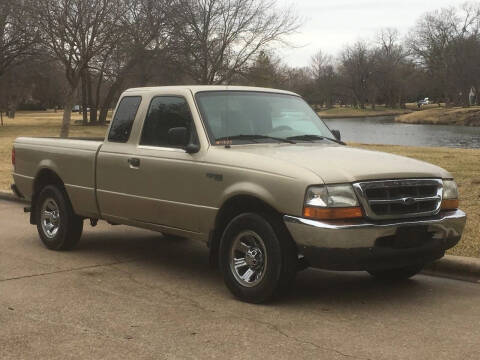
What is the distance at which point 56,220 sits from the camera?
304 inches

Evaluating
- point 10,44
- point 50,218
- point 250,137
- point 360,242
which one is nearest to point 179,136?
point 250,137

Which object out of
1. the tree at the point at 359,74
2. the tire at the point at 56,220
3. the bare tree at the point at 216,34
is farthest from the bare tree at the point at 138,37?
the tree at the point at 359,74

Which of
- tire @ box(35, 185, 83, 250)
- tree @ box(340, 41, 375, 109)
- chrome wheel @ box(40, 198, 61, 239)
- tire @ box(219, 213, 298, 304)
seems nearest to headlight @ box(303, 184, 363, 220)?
tire @ box(219, 213, 298, 304)

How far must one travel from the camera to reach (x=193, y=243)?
846 cm

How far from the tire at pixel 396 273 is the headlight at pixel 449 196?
831 millimetres

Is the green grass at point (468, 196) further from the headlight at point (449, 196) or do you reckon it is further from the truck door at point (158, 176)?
the truck door at point (158, 176)

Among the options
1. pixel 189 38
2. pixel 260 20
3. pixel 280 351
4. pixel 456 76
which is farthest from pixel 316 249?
pixel 456 76

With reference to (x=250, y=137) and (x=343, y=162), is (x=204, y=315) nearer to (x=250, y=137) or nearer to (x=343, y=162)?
(x=343, y=162)

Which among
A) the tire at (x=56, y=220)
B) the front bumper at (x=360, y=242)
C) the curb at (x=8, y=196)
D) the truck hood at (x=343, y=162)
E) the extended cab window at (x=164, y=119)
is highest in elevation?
the extended cab window at (x=164, y=119)

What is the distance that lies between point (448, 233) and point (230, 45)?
112 feet

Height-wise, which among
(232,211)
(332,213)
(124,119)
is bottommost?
(232,211)

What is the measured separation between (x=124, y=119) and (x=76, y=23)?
20910 millimetres

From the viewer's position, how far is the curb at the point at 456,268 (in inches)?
256

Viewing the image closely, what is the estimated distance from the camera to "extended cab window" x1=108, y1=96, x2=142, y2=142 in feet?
22.3
